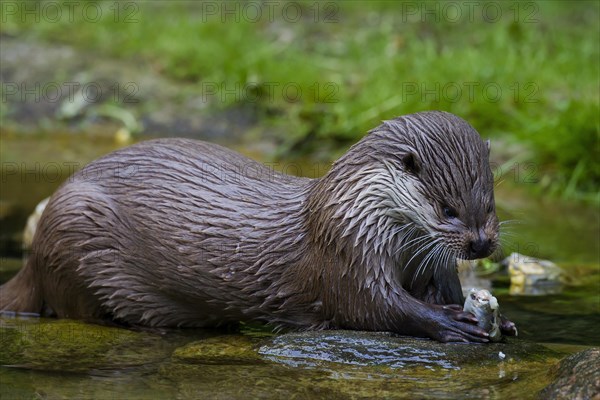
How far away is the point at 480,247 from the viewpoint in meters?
4.11

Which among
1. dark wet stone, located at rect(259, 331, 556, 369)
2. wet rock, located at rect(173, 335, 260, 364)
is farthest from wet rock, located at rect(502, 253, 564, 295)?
wet rock, located at rect(173, 335, 260, 364)

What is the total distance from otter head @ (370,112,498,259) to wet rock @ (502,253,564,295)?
147 cm

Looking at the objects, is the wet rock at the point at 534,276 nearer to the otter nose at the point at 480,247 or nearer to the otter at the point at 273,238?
the otter at the point at 273,238

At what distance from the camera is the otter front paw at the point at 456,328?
13.6ft

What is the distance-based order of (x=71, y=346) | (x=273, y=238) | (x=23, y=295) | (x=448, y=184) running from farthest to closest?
(x=23, y=295) < (x=273, y=238) < (x=71, y=346) < (x=448, y=184)

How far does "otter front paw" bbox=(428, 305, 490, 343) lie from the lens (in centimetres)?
416

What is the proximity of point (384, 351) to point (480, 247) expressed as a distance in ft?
1.77

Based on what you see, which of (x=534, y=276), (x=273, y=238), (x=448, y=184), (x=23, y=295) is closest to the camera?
(x=448, y=184)

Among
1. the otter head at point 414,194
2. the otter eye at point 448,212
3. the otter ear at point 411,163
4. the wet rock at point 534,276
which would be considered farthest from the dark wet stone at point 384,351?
the wet rock at point 534,276

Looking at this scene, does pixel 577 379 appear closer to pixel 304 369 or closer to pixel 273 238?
pixel 304 369

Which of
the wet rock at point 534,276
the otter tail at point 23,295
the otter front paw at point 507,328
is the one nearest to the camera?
the otter front paw at point 507,328

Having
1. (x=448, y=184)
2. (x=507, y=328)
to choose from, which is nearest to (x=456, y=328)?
(x=507, y=328)

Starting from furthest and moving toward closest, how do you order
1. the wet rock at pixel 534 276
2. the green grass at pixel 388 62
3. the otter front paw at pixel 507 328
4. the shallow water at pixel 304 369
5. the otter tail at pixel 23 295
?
the green grass at pixel 388 62, the wet rock at pixel 534 276, the otter tail at pixel 23 295, the otter front paw at pixel 507 328, the shallow water at pixel 304 369

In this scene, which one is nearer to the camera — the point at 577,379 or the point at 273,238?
the point at 577,379
